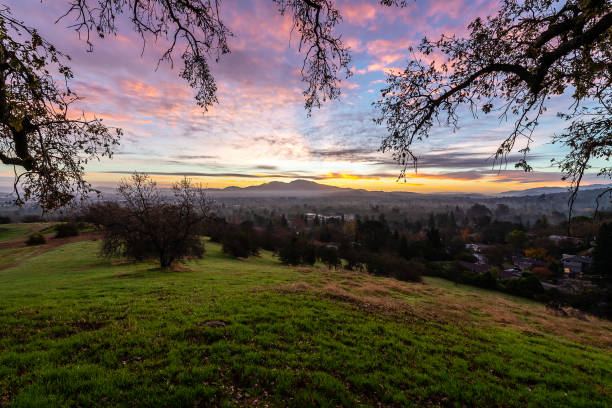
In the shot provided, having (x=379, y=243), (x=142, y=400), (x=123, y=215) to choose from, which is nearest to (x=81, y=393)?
(x=142, y=400)

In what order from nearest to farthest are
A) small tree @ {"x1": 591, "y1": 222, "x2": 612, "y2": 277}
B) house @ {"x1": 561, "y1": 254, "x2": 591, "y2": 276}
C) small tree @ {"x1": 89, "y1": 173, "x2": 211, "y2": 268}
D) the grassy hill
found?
the grassy hill
small tree @ {"x1": 89, "y1": 173, "x2": 211, "y2": 268}
small tree @ {"x1": 591, "y1": 222, "x2": 612, "y2": 277}
house @ {"x1": 561, "y1": 254, "x2": 591, "y2": 276}

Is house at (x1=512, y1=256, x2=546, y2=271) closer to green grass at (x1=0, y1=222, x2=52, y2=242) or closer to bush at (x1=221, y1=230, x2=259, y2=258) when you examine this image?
bush at (x1=221, y1=230, x2=259, y2=258)

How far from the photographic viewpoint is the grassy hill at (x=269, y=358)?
192 inches

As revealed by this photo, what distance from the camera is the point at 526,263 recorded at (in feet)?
200

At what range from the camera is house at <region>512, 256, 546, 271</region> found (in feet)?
193

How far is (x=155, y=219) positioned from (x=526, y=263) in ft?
272

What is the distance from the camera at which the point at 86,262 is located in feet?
92.8

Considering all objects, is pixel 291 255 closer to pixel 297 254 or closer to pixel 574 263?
pixel 297 254

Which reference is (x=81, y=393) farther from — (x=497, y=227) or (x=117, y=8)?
(x=497, y=227)

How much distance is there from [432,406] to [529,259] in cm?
8483

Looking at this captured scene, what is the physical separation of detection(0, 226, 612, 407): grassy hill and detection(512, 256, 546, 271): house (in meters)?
63.8

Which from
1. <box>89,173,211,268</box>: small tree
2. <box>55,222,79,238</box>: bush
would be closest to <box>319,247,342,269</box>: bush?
<box>89,173,211,268</box>: small tree

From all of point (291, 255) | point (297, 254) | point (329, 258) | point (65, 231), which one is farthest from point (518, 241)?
point (65, 231)

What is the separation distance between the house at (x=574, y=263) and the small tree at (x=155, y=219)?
82714 mm
